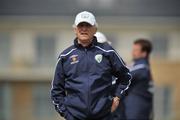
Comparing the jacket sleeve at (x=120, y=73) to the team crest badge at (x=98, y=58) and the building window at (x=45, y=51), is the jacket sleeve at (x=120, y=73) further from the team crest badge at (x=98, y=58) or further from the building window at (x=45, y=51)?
the building window at (x=45, y=51)

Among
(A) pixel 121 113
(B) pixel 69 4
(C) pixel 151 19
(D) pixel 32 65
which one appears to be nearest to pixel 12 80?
(D) pixel 32 65

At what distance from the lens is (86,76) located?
793 cm

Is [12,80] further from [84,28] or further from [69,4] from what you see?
[84,28]

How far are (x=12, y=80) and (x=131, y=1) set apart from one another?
913 cm

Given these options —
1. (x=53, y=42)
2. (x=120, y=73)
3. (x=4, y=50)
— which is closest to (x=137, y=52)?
(x=120, y=73)

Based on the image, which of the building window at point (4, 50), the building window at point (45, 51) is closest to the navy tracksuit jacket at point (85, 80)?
the building window at point (45, 51)

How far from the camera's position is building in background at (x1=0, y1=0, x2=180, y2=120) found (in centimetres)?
5044

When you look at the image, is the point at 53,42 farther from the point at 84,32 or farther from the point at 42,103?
the point at 84,32

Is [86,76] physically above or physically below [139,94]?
below

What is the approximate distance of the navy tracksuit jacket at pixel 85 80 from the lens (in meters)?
A: 7.92

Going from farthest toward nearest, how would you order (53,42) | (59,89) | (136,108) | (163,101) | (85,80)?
(53,42)
(163,101)
(136,108)
(59,89)
(85,80)

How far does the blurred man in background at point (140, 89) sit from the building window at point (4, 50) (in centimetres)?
4090

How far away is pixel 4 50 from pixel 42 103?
4.12 metres

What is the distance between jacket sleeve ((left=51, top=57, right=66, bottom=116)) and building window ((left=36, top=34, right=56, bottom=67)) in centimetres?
4291
